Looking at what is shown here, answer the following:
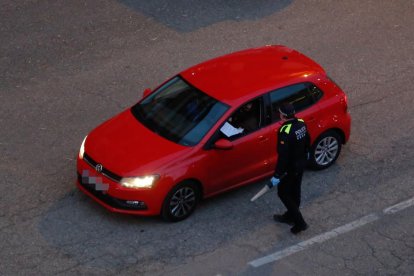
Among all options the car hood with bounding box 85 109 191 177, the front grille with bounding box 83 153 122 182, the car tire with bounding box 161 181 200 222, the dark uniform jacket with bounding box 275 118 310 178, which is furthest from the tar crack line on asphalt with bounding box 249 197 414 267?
the front grille with bounding box 83 153 122 182

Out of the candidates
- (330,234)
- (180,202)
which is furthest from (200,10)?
(330,234)

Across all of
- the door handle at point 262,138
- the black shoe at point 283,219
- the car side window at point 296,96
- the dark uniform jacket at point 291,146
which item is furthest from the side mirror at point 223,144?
the black shoe at point 283,219

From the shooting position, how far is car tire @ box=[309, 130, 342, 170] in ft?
39.3

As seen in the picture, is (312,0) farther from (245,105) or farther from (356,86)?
(245,105)

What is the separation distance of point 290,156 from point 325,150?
6.04 feet

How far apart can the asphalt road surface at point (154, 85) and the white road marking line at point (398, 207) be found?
1 cm

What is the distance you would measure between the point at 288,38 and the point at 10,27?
5.10 metres

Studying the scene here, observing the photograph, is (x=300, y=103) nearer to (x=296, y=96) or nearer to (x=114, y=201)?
(x=296, y=96)

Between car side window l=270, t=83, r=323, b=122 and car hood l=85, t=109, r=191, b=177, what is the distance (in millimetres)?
1403

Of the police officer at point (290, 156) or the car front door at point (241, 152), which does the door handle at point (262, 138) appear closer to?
the car front door at point (241, 152)

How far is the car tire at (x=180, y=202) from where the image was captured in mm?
10727

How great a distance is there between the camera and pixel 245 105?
1119cm

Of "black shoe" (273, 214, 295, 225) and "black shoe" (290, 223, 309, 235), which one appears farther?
"black shoe" (273, 214, 295, 225)

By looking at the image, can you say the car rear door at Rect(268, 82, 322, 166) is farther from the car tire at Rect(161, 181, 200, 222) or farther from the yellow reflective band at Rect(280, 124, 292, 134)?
the car tire at Rect(161, 181, 200, 222)
